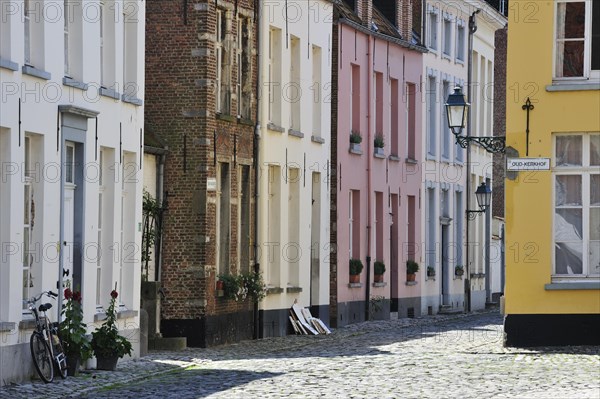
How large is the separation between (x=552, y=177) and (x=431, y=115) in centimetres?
2017

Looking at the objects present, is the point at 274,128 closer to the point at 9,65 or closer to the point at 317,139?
the point at 317,139

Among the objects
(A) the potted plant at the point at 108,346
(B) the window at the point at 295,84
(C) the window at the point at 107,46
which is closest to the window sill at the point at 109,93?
(C) the window at the point at 107,46

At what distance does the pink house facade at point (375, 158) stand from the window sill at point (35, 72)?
1621 cm

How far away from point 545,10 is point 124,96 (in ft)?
20.5

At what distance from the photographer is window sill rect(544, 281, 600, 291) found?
24.2m

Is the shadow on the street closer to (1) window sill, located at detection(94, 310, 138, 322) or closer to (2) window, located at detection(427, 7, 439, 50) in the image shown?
(1) window sill, located at detection(94, 310, 138, 322)

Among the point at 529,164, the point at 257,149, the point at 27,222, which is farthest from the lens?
the point at 257,149

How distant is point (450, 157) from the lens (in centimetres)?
4634

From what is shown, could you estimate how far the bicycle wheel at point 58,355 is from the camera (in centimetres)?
1991

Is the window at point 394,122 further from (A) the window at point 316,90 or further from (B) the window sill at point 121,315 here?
(B) the window sill at point 121,315

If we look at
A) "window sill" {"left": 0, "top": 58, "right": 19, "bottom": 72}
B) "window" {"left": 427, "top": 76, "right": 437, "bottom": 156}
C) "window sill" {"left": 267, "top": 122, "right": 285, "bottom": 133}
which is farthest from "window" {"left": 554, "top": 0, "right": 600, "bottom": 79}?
"window" {"left": 427, "top": 76, "right": 437, "bottom": 156}

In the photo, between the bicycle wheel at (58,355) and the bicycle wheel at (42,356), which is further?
the bicycle wheel at (58,355)

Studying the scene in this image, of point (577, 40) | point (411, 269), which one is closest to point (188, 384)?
point (577, 40)

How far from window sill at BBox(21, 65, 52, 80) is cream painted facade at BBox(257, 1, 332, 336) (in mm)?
10579
